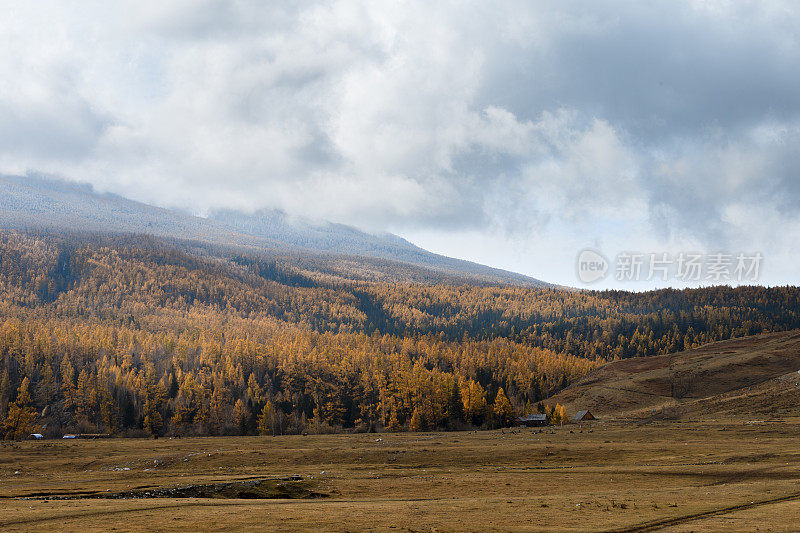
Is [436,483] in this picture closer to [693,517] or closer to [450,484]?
[450,484]

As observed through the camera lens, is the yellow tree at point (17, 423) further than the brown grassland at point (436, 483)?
Yes

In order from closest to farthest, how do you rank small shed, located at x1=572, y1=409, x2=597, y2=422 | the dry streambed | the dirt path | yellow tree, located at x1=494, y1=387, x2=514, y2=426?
1. the dirt path
2. the dry streambed
3. small shed, located at x1=572, y1=409, x2=597, y2=422
4. yellow tree, located at x1=494, y1=387, x2=514, y2=426

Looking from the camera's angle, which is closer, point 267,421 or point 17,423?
point 17,423

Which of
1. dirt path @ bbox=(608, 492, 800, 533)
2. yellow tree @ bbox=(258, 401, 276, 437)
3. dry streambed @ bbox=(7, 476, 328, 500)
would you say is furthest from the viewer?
yellow tree @ bbox=(258, 401, 276, 437)

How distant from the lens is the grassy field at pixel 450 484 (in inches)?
1618

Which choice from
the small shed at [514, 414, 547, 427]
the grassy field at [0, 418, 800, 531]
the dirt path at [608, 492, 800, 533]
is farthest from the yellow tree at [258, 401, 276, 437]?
the dirt path at [608, 492, 800, 533]

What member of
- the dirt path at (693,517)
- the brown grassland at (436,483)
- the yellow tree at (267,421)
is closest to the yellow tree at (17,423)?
the brown grassland at (436,483)

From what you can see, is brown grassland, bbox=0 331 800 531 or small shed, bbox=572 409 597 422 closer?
brown grassland, bbox=0 331 800 531

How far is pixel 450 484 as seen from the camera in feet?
211

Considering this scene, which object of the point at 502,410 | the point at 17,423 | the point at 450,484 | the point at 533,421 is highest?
the point at 450,484

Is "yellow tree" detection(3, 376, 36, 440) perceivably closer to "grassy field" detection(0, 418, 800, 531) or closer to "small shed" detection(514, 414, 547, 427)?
"grassy field" detection(0, 418, 800, 531)

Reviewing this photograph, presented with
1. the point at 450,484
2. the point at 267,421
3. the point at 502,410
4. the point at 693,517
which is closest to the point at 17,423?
the point at 267,421

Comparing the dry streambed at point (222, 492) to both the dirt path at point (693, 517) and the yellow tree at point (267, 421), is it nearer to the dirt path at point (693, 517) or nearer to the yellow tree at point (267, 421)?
the dirt path at point (693, 517)

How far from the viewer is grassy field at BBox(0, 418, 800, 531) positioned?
135ft
